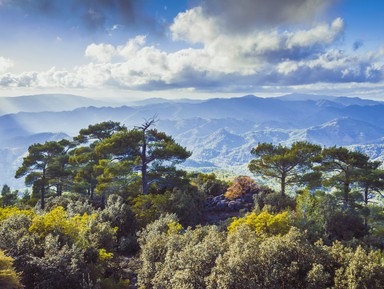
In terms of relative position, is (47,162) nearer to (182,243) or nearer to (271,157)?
(271,157)

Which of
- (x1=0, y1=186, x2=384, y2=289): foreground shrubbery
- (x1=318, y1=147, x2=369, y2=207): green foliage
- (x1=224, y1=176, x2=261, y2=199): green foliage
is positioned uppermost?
(x1=0, y1=186, x2=384, y2=289): foreground shrubbery

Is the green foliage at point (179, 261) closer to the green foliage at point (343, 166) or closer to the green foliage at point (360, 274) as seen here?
the green foliage at point (360, 274)

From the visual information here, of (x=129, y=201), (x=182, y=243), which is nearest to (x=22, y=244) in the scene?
(x=182, y=243)

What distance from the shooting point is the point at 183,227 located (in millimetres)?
19047

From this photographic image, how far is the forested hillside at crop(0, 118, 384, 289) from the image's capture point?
8.29 meters

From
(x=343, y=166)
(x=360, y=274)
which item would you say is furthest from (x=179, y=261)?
(x=343, y=166)

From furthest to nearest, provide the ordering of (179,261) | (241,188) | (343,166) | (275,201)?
(241,188) < (343,166) < (275,201) < (179,261)

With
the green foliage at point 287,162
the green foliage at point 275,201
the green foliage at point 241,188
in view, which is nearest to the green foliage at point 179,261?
the green foliage at point 275,201

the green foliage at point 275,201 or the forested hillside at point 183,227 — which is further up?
the forested hillside at point 183,227

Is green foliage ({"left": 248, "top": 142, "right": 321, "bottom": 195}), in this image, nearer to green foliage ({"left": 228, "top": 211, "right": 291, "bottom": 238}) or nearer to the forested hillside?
the forested hillside

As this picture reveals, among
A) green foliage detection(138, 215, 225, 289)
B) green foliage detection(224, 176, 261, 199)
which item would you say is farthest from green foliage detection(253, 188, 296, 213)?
green foliage detection(138, 215, 225, 289)

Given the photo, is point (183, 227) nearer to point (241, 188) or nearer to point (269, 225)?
point (269, 225)

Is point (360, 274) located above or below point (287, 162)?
above

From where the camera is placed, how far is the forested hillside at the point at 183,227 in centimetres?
829
